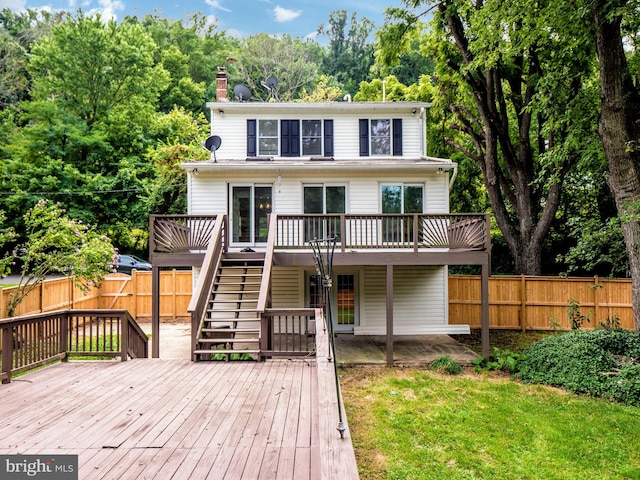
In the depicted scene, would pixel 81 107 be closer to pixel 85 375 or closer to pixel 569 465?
pixel 85 375

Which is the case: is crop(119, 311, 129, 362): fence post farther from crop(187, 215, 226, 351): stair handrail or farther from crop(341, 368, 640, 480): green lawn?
crop(341, 368, 640, 480): green lawn

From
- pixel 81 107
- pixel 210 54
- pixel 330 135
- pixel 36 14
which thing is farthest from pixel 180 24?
pixel 330 135

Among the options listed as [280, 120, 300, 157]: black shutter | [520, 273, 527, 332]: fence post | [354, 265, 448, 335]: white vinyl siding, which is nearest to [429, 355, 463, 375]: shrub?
[354, 265, 448, 335]: white vinyl siding

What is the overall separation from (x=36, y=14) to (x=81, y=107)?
2235 centimetres

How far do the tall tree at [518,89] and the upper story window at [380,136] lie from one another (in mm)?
2916

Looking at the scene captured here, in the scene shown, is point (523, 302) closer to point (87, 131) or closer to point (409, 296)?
point (409, 296)

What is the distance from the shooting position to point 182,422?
4164mm

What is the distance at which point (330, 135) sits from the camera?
39.0 feet

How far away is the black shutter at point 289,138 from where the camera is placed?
38.8ft

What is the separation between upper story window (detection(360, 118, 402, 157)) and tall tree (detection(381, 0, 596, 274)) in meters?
2.92

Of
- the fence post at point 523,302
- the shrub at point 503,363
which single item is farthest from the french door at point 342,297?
the fence post at point 523,302

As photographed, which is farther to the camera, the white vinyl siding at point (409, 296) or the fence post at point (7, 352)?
the white vinyl siding at point (409, 296)

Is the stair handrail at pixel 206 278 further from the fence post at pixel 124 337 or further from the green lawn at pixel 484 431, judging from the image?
the green lawn at pixel 484 431

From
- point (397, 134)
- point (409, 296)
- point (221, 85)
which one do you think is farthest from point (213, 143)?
point (409, 296)
